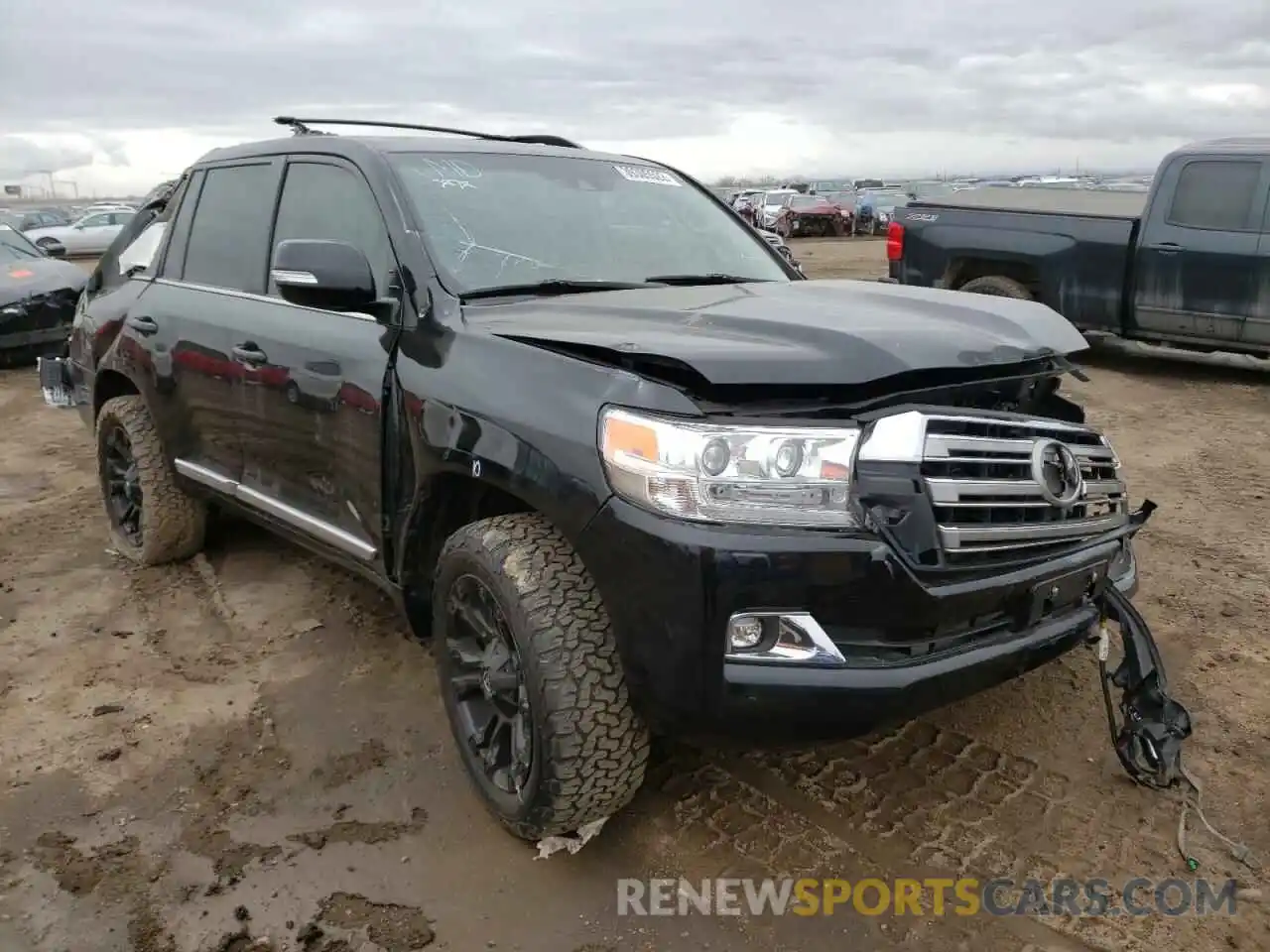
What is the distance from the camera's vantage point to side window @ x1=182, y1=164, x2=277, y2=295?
3.85 metres

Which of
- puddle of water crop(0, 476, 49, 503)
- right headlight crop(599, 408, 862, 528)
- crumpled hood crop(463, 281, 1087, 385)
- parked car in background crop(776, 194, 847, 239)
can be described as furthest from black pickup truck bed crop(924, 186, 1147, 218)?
parked car in background crop(776, 194, 847, 239)

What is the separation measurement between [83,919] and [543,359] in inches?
68.5

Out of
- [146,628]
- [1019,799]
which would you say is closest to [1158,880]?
[1019,799]

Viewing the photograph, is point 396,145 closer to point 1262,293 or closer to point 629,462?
point 629,462

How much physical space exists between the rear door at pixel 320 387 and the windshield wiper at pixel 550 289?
295 millimetres

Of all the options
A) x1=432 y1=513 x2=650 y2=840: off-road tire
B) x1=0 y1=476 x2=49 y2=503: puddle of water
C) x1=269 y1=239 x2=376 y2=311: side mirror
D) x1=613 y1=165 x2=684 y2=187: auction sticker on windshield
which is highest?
x1=613 y1=165 x2=684 y2=187: auction sticker on windshield

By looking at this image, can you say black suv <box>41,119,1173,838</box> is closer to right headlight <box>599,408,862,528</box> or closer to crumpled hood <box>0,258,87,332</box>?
right headlight <box>599,408,862,528</box>

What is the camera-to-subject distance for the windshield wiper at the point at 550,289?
3.01m

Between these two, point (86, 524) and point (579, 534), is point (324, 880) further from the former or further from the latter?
point (86, 524)

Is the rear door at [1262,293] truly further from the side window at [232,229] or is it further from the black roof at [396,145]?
the side window at [232,229]

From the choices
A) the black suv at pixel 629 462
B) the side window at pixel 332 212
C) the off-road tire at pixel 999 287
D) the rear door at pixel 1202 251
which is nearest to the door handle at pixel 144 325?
the black suv at pixel 629 462

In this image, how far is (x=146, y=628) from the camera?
4133mm

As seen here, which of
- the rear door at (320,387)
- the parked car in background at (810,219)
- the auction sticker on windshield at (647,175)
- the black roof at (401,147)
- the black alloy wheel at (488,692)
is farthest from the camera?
the parked car in background at (810,219)

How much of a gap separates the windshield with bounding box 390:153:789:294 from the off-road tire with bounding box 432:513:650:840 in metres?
0.94
